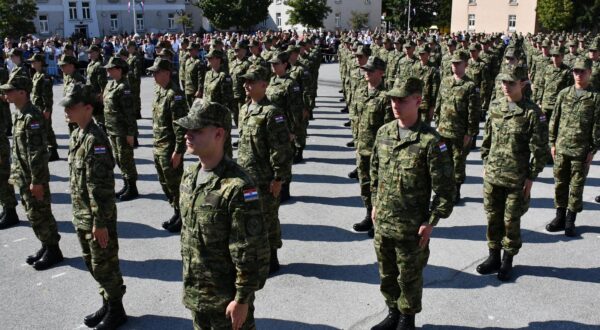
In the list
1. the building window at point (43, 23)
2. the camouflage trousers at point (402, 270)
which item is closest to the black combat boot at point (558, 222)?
the camouflage trousers at point (402, 270)

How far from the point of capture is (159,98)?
23.4 ft

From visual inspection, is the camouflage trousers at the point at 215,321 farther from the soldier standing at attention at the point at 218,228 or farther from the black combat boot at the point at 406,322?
the black combat boot at the point at 406,322

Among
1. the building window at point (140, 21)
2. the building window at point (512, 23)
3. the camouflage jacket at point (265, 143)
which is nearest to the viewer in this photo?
the camouflage jacket at point (265, 143)

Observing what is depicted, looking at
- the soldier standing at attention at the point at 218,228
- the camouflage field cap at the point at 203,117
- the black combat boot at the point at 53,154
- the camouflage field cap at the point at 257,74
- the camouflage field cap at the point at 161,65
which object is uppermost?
the camouflage field cap at the point at 161,65

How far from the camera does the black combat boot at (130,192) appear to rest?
8445 millimetres

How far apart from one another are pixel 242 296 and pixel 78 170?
2.21 metres

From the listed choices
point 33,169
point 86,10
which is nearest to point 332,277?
point 33,169

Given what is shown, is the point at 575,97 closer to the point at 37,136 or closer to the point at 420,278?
the point at 420,278

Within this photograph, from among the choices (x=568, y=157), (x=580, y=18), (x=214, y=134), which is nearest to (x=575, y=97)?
(x=568, y=157)

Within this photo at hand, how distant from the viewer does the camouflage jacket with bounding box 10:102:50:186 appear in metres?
5.73

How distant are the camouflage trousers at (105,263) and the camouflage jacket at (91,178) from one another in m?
0.12

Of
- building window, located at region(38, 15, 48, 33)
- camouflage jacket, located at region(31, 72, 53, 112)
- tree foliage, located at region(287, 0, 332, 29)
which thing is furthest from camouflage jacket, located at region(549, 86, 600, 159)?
building window, located at region(38, 15, 48, 33)

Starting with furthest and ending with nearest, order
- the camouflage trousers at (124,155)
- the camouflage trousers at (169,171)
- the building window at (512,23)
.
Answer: the building window at (512,23) < the camouflage trousers at (124,155) < the camouflage trousers at (169,171)

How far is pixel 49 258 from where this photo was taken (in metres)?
6.06
